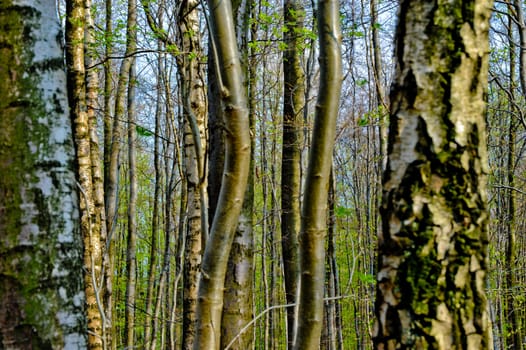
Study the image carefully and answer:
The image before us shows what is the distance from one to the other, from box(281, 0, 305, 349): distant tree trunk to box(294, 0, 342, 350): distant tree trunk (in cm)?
547

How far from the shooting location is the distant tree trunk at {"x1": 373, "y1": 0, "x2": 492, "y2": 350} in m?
1.38

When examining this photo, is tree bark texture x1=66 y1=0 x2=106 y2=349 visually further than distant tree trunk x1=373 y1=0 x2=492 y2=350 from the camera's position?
Yes

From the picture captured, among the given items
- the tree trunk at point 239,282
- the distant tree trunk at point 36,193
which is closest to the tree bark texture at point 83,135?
the tree trunk at point 239,282

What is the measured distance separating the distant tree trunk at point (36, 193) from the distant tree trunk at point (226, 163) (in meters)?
0.52

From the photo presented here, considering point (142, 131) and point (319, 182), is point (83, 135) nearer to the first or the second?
point (142, 131)

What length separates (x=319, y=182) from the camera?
6.11 feet

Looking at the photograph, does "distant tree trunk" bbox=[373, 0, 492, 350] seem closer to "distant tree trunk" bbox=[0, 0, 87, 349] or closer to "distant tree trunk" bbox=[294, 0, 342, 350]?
"distant tree trunk" bbox=[294, 0, 342, 350]

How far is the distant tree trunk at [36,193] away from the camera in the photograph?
1.46 m

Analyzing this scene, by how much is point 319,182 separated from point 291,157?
6.04m

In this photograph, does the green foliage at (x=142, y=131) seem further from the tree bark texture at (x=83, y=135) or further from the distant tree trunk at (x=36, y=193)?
the distant tree trunk at (x=36, y=193)

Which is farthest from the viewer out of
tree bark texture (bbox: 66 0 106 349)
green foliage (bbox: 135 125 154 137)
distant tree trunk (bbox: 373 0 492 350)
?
tree bark texture (bbox: 66 0 106 349)

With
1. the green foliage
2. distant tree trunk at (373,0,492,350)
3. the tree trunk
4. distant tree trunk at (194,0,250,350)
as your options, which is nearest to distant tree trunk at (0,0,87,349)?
distant tree trunk at (194,0,250,350)

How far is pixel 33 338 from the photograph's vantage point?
1440 millimetres

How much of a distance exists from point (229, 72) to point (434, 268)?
0.97m
